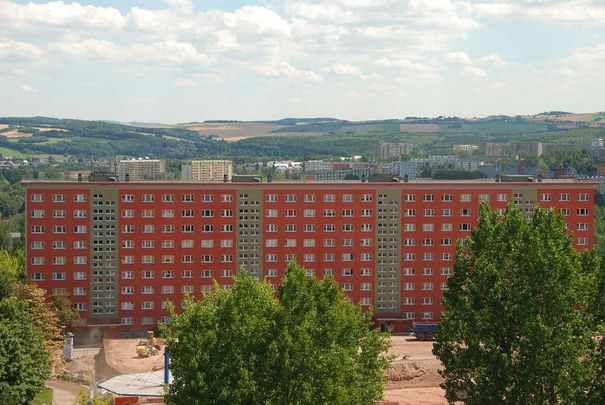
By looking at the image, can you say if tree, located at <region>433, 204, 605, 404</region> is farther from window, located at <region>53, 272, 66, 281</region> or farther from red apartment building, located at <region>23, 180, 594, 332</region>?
window, located at <region>53, 272, 66, 281</region>

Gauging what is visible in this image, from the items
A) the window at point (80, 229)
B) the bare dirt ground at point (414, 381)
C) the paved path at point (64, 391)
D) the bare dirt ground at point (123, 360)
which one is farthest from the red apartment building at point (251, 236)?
the paved path at point (64, 391)

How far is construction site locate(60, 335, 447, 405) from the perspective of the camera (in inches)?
2613

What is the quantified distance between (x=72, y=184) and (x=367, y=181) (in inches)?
981

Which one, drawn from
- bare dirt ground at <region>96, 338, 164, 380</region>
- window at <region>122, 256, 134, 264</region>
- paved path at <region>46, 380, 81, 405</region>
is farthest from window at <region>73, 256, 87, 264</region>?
paved path at <region>46, 380, 81, 405</region>

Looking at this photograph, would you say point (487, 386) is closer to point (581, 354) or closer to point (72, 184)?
point (581, 354)

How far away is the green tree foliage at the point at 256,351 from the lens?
128ft

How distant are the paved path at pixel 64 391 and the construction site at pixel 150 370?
3.22 feet

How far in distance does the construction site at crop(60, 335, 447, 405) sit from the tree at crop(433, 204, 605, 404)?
16294 millimetres

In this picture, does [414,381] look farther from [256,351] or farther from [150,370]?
[256,351]

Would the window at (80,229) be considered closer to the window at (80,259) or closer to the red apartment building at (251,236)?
the red apartment building at (251,236)

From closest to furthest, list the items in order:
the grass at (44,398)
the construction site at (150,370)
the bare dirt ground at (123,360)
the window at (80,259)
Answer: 1. the grass at (44,398)
2. the construction site at (150,370)
3. the bare dirt ground at (123,360)
4. the window at (80,259)

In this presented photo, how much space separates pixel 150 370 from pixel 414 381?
1850cm

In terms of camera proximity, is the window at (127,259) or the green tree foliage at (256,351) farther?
the window at (127,259)

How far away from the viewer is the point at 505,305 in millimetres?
42062
